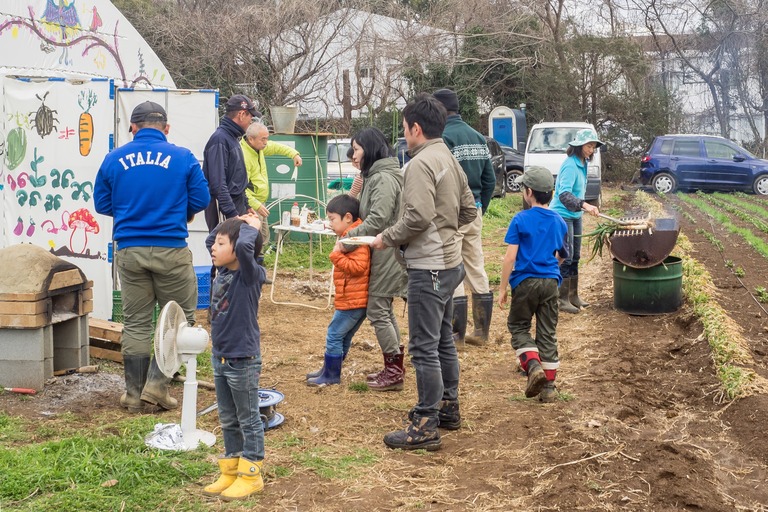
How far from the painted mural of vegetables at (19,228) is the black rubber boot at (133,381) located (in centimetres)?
310

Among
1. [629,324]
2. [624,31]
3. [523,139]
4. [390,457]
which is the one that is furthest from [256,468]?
[624,31]

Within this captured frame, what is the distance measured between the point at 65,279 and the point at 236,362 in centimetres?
252

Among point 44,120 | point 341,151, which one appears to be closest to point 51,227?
point 44,120

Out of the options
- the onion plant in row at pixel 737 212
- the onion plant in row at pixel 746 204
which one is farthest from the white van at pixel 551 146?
the onion plant in row at pixel 746 204

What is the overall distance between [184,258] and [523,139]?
25.0 metres

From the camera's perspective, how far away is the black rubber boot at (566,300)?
9375 millimetres

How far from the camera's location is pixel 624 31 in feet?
104

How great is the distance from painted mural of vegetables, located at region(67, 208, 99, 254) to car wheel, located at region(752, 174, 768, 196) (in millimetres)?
21094

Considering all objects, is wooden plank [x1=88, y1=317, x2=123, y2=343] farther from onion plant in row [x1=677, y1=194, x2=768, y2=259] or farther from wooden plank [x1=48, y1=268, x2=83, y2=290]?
onion plant in row [x1=677, y1=194, x2=768, y2=259]

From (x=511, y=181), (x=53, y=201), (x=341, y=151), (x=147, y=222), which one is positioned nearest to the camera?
(x=147, y=222)

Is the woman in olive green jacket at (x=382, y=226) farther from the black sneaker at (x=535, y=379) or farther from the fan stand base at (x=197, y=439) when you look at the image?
the fan stand base at (x=197, y=439)

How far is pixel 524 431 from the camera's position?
212 inches

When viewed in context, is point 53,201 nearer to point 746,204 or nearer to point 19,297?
point 19,297

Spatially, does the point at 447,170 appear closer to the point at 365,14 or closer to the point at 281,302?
the point at 281,302
